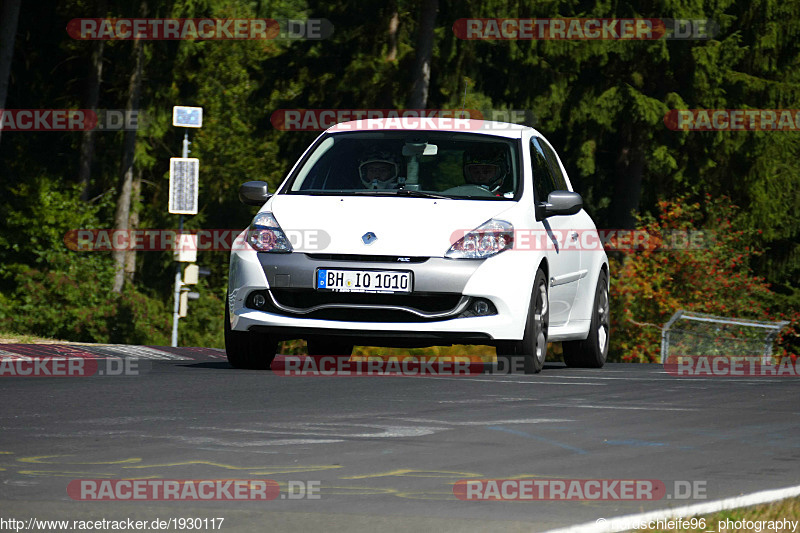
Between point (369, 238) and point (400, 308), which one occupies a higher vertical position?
point (369, 238)

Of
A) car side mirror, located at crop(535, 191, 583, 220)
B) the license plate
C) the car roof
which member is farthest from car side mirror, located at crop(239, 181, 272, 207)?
car side mirror, located at crop(535, 191, 583, 220)

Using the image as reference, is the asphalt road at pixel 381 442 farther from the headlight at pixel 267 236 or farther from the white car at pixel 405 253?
the headlight at pixel 267 236

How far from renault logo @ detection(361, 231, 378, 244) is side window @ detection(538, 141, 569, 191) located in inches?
113

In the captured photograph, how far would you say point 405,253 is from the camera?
37.8 feet

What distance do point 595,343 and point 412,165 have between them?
2909mm

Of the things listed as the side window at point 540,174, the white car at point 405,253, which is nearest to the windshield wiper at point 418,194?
the white car at point 405,253

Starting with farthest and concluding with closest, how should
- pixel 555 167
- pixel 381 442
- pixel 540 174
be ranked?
pixel 555 167 → pixel 540 174 → pixel 381 442

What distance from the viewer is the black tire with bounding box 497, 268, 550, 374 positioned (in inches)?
474

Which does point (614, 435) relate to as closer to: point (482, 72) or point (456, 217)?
point (456, 217)

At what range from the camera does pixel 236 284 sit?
11992 mm

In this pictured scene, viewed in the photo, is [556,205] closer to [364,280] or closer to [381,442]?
[364,280]

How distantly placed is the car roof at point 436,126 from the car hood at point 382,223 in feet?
4.15

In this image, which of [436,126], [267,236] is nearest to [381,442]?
[267,236]

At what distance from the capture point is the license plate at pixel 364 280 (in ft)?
37.9
